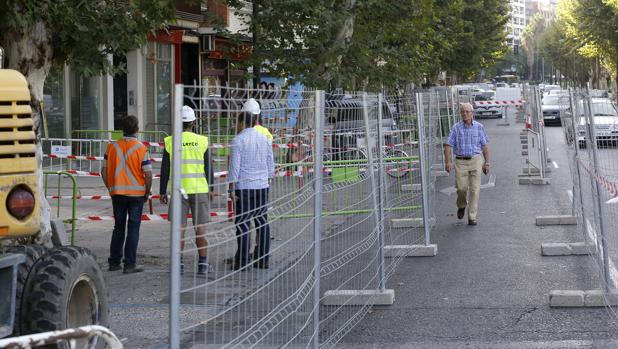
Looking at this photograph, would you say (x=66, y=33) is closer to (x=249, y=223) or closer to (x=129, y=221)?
(x=129, y=221)

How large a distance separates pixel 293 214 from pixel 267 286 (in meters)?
0.92

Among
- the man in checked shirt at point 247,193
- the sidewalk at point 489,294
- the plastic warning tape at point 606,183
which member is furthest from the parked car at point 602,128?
the man in checked shirt at point 247,193

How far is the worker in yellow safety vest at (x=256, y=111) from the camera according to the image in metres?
5.41

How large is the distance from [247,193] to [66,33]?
5773mm

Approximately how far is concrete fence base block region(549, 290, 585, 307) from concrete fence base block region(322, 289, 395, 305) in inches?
57.8

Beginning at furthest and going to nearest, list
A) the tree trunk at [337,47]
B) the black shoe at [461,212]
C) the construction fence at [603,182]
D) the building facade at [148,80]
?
the building facade at [148,80] < the tree trunk at [337,47] < the black shoe at [461,212] < the construction fence at [603,182]

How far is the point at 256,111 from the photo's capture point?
5691 millimetres

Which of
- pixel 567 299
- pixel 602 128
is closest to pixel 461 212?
pixel 602 128

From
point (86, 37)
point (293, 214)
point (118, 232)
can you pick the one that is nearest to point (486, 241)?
point (118, 232)

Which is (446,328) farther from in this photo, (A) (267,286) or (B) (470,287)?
(A) (267,286)

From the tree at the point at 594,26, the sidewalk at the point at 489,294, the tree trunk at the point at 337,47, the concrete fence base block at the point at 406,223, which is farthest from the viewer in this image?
the tree at the point at 594,26

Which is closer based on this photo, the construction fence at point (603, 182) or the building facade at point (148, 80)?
the construction fence at point (603, 182)

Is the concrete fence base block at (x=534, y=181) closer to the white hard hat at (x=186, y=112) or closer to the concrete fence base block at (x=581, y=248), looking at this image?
the concrete fence base block at (x=581, y=248)

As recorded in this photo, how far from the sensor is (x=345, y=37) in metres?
22.3
